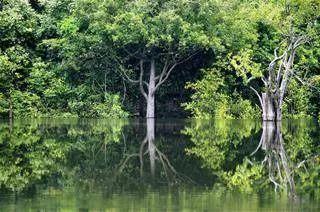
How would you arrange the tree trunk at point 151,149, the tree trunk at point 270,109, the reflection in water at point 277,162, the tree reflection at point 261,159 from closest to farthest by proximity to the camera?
the tree reflection at point 261,159, the reflection in water at point 277,162, the tree trunk at point 151,149, the tree trunk at point 270,109

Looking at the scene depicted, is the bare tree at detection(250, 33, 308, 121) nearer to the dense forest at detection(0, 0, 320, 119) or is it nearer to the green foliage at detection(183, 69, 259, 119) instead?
the dense forest at detection(0, 0, 320, 119)

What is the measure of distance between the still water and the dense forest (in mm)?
9868

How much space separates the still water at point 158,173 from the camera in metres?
7.80

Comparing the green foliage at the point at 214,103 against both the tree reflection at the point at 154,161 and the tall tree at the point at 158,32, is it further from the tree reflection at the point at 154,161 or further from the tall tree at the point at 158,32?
the tree reflection at the point at 154,161

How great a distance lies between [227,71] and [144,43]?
478cm

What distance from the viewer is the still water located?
780 cm

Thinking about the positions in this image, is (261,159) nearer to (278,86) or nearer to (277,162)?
(277,162)

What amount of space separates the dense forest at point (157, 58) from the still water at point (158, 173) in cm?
987

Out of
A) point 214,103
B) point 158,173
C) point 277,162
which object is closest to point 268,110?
point 214,103

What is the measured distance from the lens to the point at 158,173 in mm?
10461

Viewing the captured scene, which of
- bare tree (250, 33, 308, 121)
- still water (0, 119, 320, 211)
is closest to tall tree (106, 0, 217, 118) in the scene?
bare tree (250, 33, 308, 121)

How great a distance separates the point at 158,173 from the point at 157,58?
19503 mm

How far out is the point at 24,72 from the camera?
29469 mm

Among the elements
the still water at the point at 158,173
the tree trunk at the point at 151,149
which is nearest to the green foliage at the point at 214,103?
the tree trunk at the point at 151,149
